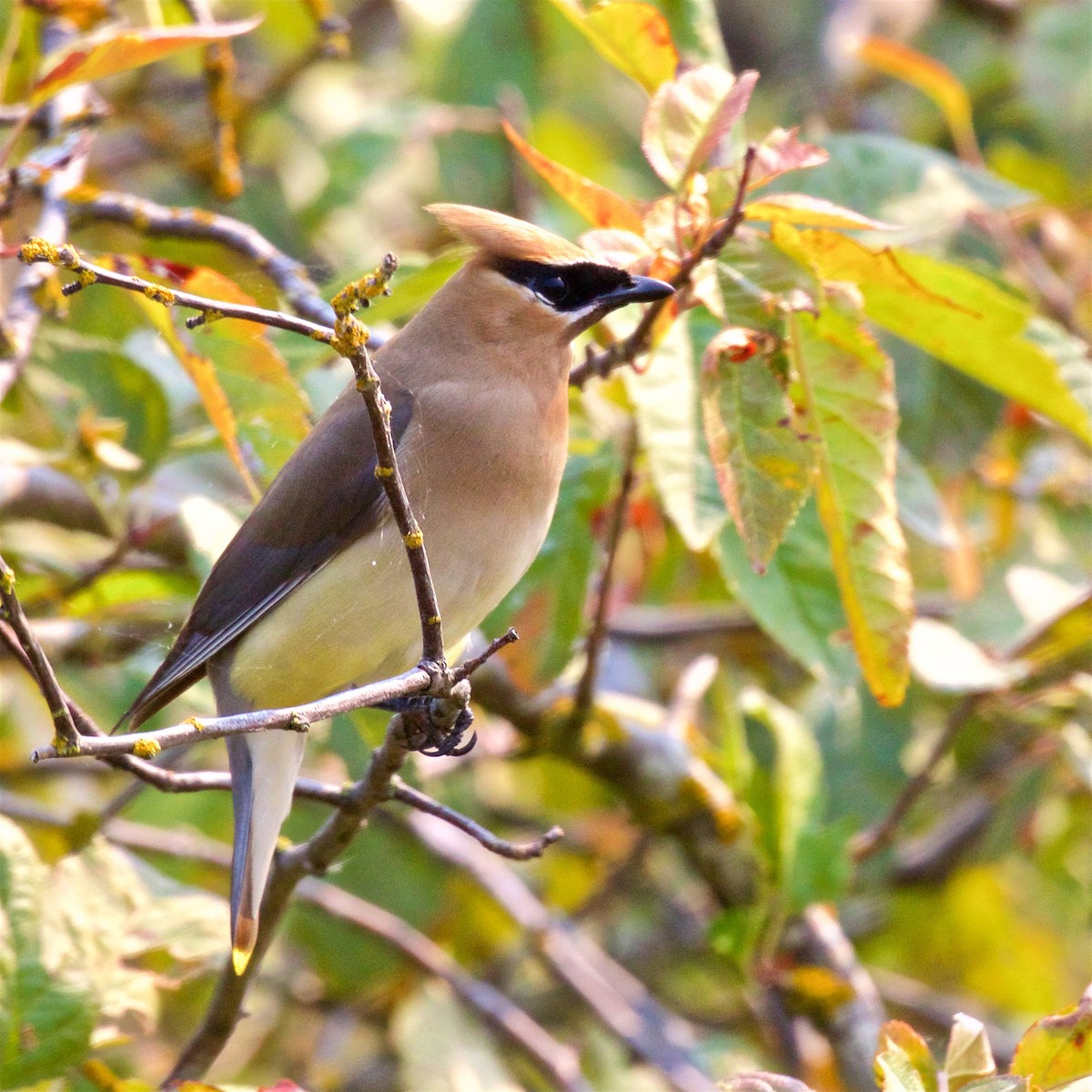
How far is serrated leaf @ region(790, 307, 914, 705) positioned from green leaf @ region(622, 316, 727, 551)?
0.24m

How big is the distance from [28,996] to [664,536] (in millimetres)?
1820

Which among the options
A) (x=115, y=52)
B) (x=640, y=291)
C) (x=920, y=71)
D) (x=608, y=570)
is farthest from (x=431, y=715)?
(x=920, y=71)

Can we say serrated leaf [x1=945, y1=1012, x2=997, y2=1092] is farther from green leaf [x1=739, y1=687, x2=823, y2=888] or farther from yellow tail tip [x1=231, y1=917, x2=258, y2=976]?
green leaf [x1=739, y1=687, x2=823, y2=888]

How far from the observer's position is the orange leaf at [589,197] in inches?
86.7

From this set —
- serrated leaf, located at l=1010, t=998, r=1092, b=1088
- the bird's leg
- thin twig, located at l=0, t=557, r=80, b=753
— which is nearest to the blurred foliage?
serrated leaf, located at l=1010, t=998, r=1092, b=1088

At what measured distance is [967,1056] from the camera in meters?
1.77

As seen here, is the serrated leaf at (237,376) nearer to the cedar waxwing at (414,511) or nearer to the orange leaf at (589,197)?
the cedar waxwing at (414,511)

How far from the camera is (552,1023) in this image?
3984mm

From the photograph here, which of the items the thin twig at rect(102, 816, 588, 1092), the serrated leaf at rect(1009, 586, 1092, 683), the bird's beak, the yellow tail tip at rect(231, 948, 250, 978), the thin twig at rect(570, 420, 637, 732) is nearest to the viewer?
the yellow tail tip at rect(231, 948, 250, 978)

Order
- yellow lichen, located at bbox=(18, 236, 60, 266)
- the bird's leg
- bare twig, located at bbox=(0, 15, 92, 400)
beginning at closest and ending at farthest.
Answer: yellow lichen, located at bbox=(18, 236, 60, 266), the bird's leg, bare twig, located at bbox=(0, 15, 92, 400)

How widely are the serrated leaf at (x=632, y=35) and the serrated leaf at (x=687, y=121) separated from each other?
14 centimetres

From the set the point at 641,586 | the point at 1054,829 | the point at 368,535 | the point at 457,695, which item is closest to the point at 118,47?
the point at 368,535

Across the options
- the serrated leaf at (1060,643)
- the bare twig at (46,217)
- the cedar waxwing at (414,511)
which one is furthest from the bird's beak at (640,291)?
the serrated leaf at (1060,643)

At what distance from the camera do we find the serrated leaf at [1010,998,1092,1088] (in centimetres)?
177
